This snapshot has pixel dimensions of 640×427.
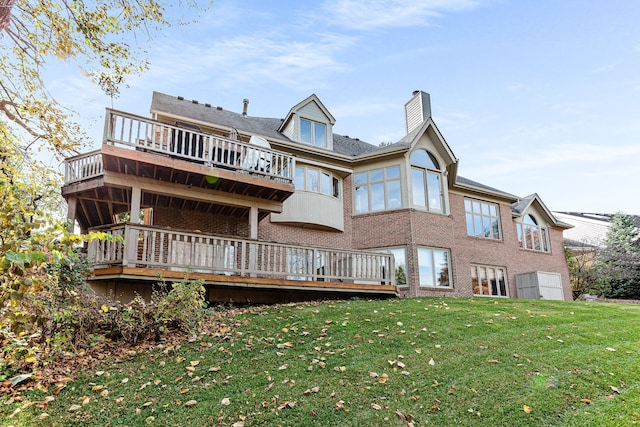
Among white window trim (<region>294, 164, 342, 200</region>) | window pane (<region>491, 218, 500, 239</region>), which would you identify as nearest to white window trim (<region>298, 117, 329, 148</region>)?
white window trim (<region>294, 164, 342, 200</region>)

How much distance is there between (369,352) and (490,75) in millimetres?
11880

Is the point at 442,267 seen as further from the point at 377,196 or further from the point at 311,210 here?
the point at 311,210

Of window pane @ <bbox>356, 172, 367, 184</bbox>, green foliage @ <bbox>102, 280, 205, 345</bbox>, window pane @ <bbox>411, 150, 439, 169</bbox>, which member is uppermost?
window pane @ <bbox>411, 150, 439, 169</bbox>

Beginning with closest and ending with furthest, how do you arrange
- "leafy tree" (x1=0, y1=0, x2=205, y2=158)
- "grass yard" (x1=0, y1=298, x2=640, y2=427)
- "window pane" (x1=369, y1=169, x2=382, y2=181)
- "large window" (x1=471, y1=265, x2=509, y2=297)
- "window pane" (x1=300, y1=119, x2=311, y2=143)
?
"grass yard" (x1=0, y1=298, x2=640, y2=427) → "leafy tree" (x1=0, y1=0, x2=205, y2=158) → "window pane" (x1=369, y1=169, x2=382, y2=181) → "window pane" (x1=300, y1=119, x2=311, y2=143) → "large window" (x1=471, y1=265, x2=509, y2=297)

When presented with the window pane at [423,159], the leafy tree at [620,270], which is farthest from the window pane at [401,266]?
the leafy tree at [620,270]

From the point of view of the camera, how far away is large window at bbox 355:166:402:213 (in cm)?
1637

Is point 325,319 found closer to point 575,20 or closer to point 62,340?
point 62,340

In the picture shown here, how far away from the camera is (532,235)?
70.4 feet

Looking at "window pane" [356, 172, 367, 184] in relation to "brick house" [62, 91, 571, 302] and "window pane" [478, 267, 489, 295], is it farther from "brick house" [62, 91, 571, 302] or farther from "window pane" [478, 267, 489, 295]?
"window pane" [478, 267, 489, 295]

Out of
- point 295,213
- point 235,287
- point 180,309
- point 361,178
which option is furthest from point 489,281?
point 180,309

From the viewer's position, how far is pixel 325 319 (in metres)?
9.04

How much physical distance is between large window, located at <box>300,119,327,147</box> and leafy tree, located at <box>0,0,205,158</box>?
6696 mm

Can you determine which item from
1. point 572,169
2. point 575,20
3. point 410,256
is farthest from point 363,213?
point 572,169

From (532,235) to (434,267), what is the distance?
27.5 feet
